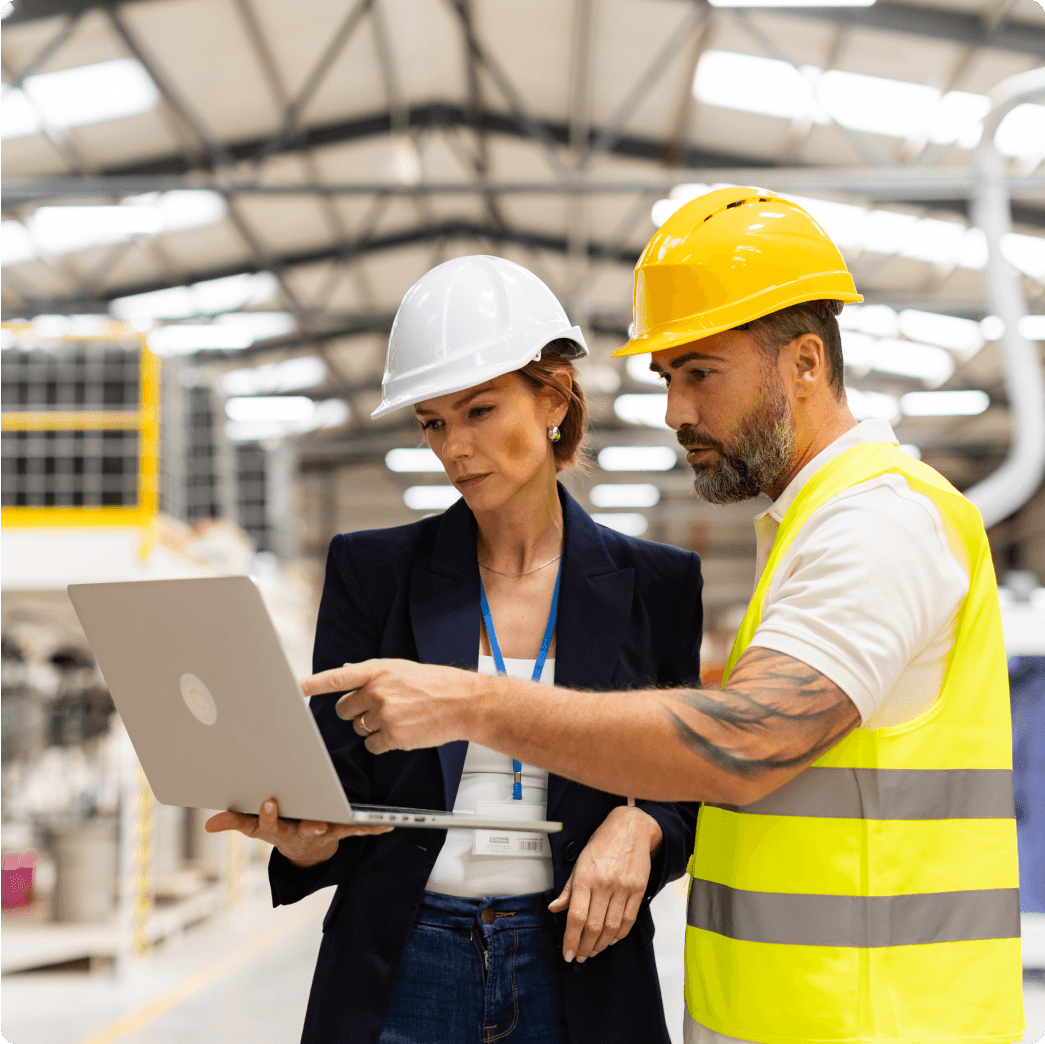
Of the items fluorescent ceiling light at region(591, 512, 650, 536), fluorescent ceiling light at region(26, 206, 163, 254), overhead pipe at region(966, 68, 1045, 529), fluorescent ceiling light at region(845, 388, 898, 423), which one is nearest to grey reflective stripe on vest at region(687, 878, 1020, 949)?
overhead pipe at region(966, 68, 1045, 529)

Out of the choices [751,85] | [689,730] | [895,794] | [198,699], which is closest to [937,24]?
[751,85]

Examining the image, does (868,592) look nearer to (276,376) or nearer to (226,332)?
(226,332)

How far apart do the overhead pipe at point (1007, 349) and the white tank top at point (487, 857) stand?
3722 millimetres

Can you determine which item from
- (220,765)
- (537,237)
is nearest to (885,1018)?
(220,765)

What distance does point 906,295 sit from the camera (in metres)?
13.6

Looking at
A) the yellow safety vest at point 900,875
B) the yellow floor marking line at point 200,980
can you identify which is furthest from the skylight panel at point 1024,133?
the yellow safety vest at point 900,875

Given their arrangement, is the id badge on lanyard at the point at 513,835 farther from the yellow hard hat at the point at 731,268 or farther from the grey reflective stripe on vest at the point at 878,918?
the yellow hard hat at the point at 731,268

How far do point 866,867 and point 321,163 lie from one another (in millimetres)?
12799

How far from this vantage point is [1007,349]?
4.95m

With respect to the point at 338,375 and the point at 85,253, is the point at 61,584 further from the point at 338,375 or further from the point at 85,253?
the point at 338,375

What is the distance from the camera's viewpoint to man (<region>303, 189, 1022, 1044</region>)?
4.04 ft

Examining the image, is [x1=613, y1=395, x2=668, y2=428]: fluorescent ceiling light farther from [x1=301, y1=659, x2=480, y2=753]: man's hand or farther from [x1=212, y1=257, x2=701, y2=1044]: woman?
[x1=301, y1=659, x2=480, y2=753]: man's hand

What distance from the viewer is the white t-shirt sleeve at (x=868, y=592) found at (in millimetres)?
1223

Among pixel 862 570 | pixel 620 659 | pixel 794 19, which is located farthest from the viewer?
pixel 794 19
